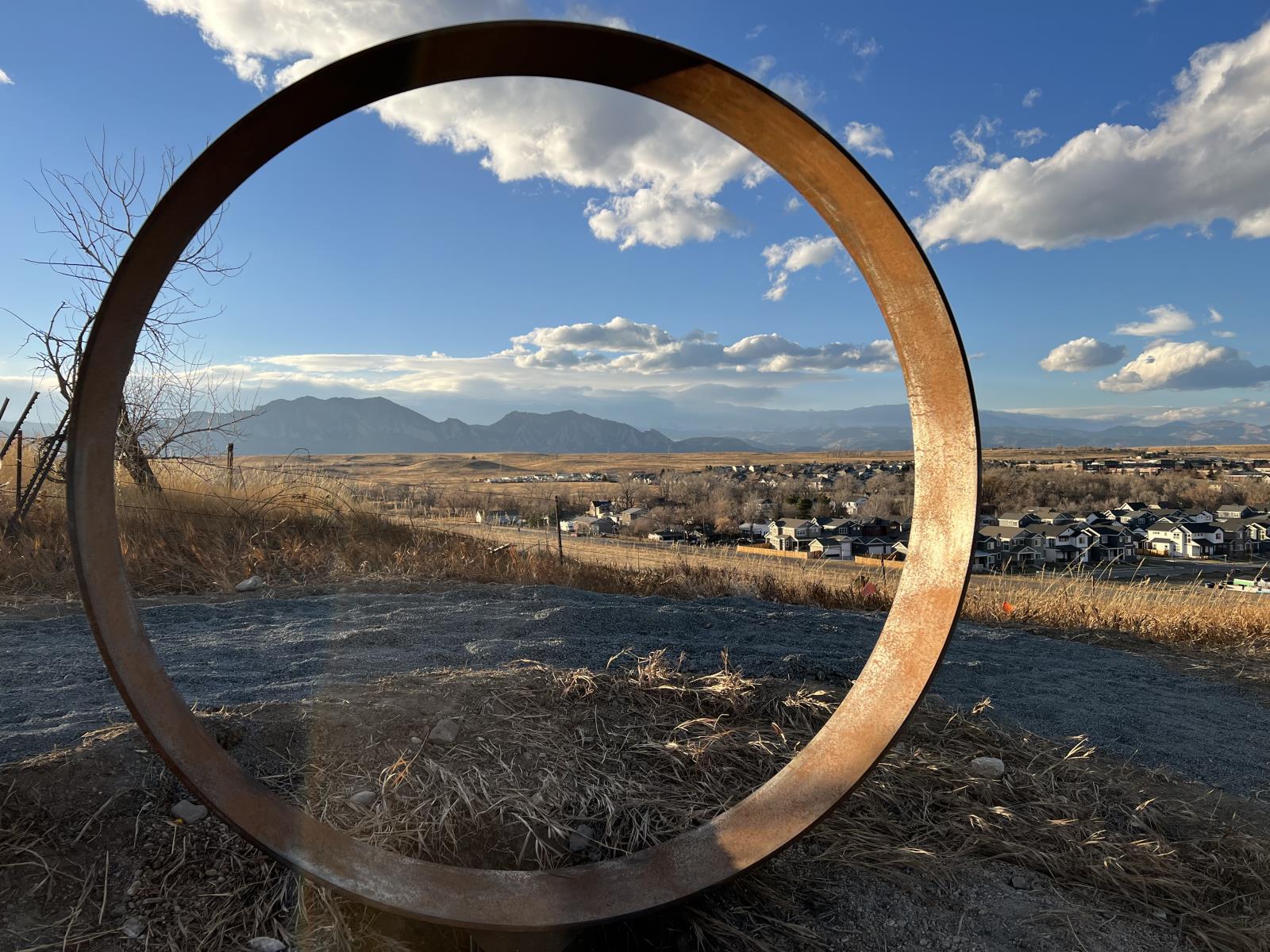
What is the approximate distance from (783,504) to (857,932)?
33.0m

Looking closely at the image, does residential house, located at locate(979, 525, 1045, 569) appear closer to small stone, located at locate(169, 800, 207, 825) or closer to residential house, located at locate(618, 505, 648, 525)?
residential house, located at locate(618, 505, 648, 525)

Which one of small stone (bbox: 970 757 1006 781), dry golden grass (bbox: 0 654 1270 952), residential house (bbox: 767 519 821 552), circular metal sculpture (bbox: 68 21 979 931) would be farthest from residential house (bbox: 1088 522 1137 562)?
circular metal sculpture (bbox: 68 21 979 931)

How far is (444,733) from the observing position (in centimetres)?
325

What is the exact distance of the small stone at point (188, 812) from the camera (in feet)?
8.63

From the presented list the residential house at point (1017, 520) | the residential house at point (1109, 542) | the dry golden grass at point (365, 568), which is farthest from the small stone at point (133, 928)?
the residential house at point (1017, 520)

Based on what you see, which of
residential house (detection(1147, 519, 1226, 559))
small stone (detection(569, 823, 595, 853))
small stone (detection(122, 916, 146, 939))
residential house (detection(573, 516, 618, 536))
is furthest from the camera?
residential house (detection(1147, 519, 1226, 559))

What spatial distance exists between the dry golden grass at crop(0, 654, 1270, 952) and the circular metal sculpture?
250 millimetres

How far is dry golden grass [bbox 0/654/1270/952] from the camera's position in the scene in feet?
7.90

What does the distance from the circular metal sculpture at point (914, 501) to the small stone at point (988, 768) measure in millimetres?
1074

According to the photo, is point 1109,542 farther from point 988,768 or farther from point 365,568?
point 988,768

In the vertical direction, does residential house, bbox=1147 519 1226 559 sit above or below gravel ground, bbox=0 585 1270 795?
below

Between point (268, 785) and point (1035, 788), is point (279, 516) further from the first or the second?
point (1035, 788)

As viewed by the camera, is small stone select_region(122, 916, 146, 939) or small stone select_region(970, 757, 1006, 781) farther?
small stone select_region(970, 757, 1006, 781)

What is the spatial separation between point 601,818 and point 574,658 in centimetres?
187
